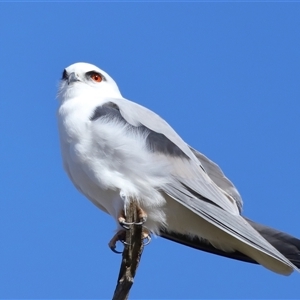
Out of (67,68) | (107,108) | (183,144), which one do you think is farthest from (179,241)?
(67,68)

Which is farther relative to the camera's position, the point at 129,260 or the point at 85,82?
the point at 85,82

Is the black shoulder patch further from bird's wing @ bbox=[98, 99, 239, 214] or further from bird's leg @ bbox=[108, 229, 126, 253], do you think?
bird's leg @ bbox=[108, 229, 126, 253]

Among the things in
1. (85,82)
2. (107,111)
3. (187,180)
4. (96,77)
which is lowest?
(187,180)

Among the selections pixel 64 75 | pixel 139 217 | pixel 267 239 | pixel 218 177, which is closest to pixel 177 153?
pixel 218 177

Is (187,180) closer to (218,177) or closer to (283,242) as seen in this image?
(218,177)

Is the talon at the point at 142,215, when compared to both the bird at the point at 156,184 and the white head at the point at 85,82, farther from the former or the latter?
the white head at the point at 85,82

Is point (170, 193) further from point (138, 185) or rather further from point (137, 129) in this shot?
point (137, 129)

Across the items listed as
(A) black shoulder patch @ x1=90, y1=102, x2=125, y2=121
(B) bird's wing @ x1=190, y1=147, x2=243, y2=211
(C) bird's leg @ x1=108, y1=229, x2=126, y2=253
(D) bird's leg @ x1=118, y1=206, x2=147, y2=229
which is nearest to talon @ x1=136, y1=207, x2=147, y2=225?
(D) bird's leg @ x1=118, y1=206, x2=147, y2=229
